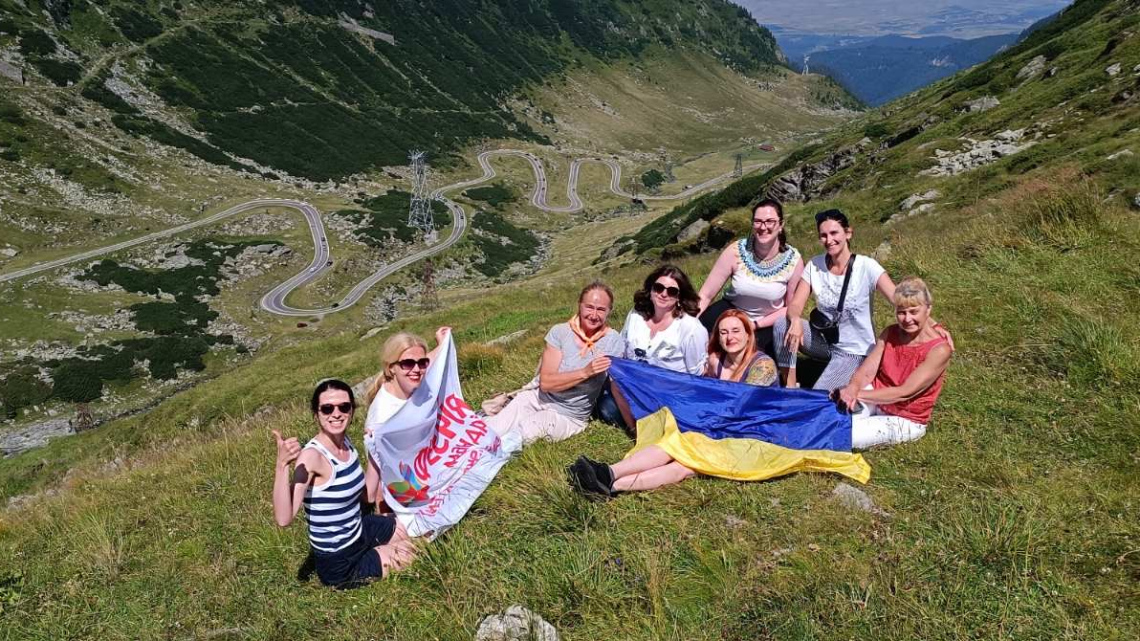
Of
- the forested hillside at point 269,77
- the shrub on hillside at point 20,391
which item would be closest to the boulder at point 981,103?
the shrub on hillside at point 20,391

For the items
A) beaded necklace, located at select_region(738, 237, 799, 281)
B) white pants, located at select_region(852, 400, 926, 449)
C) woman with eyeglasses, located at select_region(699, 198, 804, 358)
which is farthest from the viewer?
beaded necklace, located at select_region(738, 237, 799, 281)

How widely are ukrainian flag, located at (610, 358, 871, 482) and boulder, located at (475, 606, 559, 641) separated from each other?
1.97 meters

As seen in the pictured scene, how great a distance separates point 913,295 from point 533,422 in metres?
4.05

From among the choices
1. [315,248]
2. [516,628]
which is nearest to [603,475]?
[516,628]

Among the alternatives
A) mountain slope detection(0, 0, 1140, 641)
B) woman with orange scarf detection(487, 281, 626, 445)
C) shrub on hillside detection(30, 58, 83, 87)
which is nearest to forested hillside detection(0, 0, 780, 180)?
shrub on hillside detection(30, 58, 83, 87)

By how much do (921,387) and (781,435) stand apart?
1387mm

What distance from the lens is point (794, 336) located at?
675 centimetres

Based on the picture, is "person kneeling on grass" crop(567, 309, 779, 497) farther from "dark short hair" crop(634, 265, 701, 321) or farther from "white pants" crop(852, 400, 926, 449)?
"white pants" crop(852, 400, 926, 449)

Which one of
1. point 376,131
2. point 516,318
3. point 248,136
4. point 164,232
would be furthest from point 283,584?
point 376,131

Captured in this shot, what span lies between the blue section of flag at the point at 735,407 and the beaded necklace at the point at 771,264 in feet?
5.91

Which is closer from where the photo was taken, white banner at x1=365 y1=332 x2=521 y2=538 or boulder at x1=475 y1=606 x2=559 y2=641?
boulder at x1=475 y1=606 x2=559 y2=641

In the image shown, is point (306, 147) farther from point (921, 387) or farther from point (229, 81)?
point (921, 387)

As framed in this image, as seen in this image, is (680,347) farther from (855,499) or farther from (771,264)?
(855,499)

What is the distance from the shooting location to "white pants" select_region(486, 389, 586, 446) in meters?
6.37
